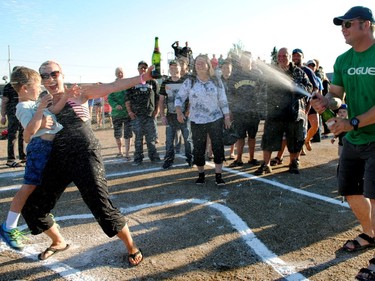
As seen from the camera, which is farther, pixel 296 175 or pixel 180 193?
pixel 296 175

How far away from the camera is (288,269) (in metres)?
3.14

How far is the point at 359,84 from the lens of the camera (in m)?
3.09

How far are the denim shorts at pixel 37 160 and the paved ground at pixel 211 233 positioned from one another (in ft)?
2.86

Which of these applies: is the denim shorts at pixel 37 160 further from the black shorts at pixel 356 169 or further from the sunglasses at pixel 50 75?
the black shorts at pixel 356 169

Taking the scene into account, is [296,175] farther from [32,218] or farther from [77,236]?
[32,218]

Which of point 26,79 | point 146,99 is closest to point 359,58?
point 26,79

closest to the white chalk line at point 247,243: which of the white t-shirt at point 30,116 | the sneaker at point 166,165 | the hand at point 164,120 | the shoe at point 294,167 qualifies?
the shoe at point 294,167

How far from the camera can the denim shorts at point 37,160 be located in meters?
3.25

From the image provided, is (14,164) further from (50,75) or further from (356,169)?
(356,169)

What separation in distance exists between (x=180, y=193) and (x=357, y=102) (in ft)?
10.5

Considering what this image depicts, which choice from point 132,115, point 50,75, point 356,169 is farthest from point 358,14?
point 132,115

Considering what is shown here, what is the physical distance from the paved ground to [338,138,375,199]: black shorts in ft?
2.23

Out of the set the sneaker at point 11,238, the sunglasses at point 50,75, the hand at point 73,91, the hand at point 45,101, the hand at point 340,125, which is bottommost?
the sneaker at point 11,238

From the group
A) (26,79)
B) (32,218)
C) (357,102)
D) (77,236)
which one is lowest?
(77,236)
